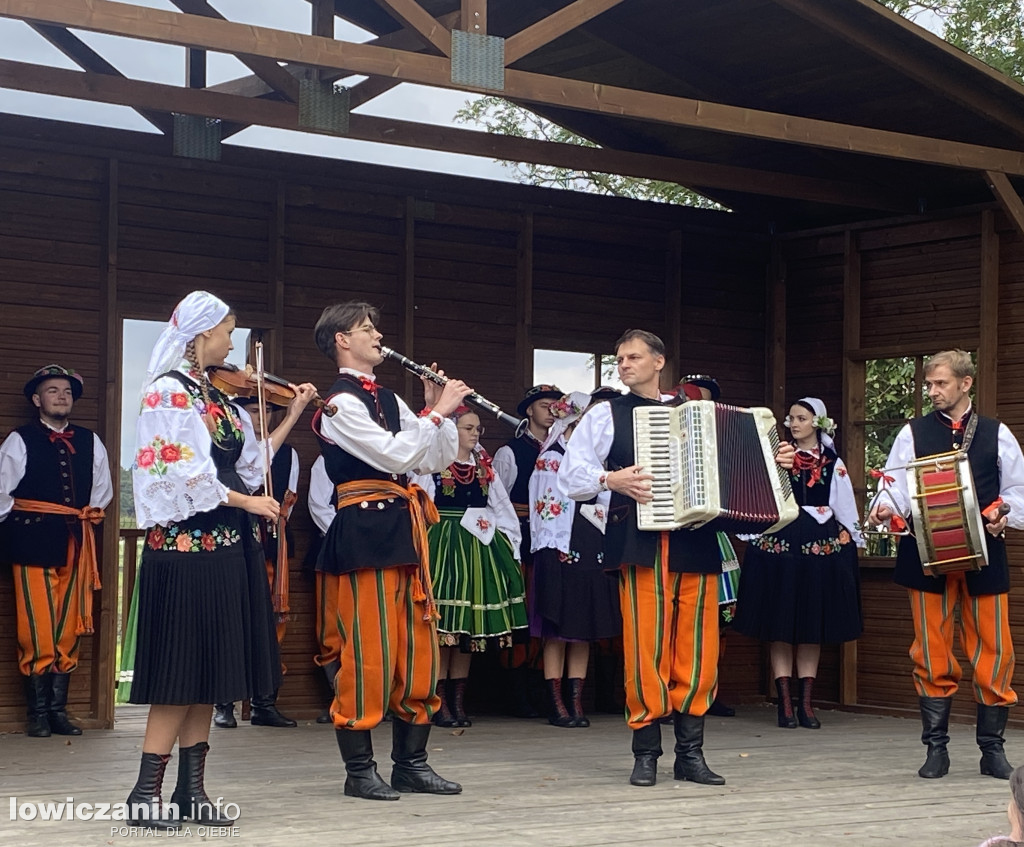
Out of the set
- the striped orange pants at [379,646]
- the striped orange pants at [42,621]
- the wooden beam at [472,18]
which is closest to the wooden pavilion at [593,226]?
the striped orange pants at [42,621]

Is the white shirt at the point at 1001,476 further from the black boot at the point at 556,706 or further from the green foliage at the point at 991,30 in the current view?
the green foliage at the point at 991,30

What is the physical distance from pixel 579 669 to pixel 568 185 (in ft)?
30.1

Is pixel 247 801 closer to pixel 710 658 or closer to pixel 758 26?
pixel 710 658

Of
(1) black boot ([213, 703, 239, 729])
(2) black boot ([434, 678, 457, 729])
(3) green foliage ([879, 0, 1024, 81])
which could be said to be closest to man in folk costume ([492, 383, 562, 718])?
(2) black boot ([434, 678, 457, 729])

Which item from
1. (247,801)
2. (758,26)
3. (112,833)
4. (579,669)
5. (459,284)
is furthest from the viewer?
(459,284)

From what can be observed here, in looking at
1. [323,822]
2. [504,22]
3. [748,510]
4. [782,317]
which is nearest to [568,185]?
[782,317]

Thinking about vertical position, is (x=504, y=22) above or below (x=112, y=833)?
above

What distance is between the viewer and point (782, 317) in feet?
29.0

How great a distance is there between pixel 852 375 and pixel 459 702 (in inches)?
112

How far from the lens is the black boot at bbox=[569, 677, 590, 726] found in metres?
7.42

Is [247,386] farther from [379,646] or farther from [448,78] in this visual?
[448,78]

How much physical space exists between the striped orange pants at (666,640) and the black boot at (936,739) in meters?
0.92

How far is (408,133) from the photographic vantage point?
19.8 feet

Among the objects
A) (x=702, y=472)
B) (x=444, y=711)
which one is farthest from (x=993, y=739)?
(x=444, y=711)
